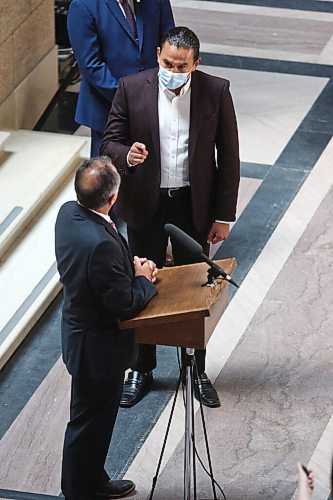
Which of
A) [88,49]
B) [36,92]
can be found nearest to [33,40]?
[36,92]

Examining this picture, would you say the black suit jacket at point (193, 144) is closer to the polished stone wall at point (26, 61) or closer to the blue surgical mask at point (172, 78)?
the blue surgical mask at point (172, 78)

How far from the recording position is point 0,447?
206 inches

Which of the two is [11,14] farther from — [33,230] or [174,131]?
[174,131]

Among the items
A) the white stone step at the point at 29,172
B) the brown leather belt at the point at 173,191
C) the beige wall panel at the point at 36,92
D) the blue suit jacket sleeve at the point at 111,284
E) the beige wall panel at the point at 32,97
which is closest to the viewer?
the blue suit jacket sleeve at the point at 111,284

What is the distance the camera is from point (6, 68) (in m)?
7.80

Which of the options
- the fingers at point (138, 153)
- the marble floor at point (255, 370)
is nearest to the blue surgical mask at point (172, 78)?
the fingers at point (138, 153)

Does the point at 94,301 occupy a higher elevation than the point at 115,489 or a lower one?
higher

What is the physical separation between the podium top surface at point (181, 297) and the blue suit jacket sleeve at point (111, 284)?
42 mm

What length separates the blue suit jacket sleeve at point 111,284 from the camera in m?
4.21

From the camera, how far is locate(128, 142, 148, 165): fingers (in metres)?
4.85

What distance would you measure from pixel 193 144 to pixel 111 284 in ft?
3.58

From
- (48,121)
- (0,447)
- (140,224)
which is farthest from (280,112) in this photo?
(0,447)

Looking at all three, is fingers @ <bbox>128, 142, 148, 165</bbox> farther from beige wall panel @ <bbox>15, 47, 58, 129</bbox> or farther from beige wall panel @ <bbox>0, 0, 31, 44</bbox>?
beige wall panel @ <bbox>15, 47, 58, 129</bbox>

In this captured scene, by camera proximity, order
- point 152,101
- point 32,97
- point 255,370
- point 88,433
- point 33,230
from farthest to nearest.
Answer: point 32,97, point 33,230, point 255,370, point 152,101, point 88,433
